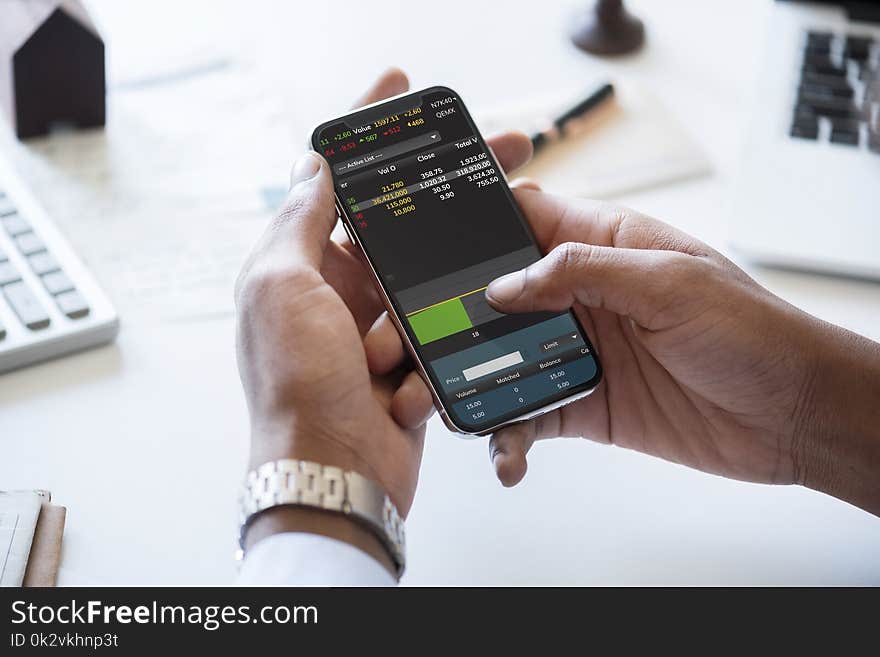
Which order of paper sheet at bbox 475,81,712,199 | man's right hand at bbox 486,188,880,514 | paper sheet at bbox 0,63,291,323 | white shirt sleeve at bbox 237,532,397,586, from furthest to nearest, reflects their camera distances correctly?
paper sheet at bbox 475,81,712,199 → paper sheet at bbox 0,63,291,323 → man's right hand at bbox 486,188,880,514 → white shirt sleeve at bbox 237,532,397,586

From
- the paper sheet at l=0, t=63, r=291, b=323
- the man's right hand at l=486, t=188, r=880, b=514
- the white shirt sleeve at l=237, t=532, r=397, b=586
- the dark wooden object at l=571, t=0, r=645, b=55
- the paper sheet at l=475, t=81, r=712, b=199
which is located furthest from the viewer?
the dark wooden object at l=571, t=0, r=645, b=55

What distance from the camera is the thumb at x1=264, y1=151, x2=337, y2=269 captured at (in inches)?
27.1

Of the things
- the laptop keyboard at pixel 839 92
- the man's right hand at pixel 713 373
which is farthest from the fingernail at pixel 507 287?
the laptop keyboard at pixel 839 92

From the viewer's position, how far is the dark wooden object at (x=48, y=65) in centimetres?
89

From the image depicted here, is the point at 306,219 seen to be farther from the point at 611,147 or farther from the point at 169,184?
the point at 611,147

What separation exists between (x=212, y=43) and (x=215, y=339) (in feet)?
1.36

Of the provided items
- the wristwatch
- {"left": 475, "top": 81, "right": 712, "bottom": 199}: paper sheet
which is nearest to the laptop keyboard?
{"left": 475, "top": 81, "right": 712, "bottom": 199}: paper sheet

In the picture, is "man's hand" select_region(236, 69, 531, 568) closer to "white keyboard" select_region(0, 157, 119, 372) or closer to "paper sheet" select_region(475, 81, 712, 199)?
"white keyboard" select_region(0, 157, 119, 372)

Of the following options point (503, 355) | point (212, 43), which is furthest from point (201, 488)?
point (212, 43)

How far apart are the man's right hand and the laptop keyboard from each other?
1.04ft

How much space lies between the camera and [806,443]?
0.72 m

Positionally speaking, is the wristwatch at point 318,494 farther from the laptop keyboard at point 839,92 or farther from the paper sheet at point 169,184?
the laptop keyboard at point 839,92

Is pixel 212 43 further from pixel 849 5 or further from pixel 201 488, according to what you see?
pixel 849 5

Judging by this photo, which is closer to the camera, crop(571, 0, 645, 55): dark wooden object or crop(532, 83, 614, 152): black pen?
crop(532, 83, 614, 152): black pen
